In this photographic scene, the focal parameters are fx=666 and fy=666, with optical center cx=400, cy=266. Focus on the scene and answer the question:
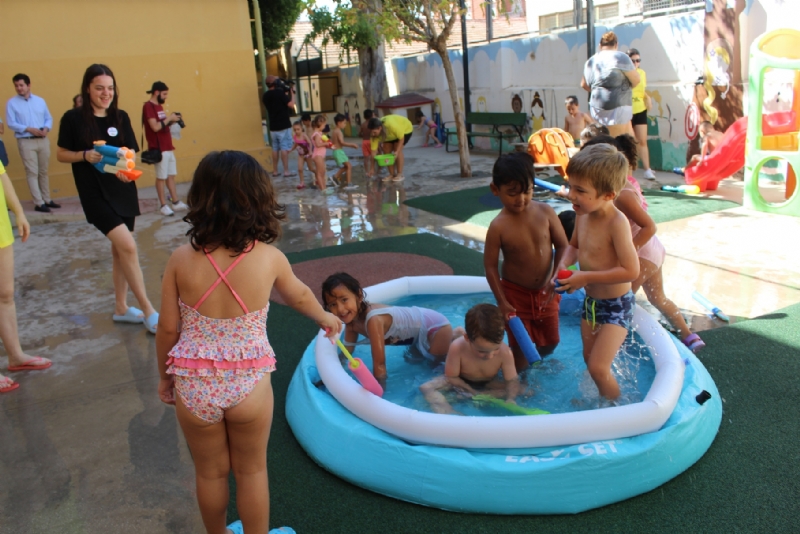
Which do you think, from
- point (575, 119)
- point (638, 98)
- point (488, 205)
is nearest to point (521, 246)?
point (488, 205)

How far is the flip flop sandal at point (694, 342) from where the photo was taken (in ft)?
13.6

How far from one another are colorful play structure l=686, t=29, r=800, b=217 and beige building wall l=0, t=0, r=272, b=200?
8.29m

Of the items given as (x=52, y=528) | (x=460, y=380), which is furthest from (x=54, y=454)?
(x=460, y=380)

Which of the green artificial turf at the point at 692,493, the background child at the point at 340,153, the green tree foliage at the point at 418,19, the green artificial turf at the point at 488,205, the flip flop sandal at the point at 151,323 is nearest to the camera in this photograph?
the green artificial turf at the point at 692,493

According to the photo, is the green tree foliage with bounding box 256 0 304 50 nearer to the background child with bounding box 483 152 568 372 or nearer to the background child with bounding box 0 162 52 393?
the background child with bounding box 0 162 52 393

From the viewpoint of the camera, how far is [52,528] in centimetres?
290

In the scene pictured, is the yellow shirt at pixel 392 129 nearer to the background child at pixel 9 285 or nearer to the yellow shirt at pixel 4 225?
the background child at pixel 9 285

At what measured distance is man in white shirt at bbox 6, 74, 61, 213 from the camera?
9.50 m

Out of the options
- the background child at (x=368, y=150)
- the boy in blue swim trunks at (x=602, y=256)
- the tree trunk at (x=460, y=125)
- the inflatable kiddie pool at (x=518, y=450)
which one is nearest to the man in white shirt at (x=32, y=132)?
the background child at (x=368, y=150)

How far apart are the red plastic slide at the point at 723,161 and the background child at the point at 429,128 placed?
342 inches

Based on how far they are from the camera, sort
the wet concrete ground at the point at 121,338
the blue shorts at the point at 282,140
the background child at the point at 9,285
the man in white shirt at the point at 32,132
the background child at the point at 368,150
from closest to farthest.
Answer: the wet concrete ground at the point at 121,338, the background child at the point at 9,285, the man in white shirt at the point at 32,132, the background child at the point at 368,150, the blue shorts at the point at 282,140

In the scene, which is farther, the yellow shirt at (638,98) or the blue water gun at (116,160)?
the yellow shirt at (638,98)

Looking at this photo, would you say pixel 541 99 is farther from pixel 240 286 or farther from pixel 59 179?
pixel 240 286

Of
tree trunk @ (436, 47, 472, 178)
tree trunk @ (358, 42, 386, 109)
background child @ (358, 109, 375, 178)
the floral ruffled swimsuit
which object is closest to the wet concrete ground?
the floral ruffled swimsuit
